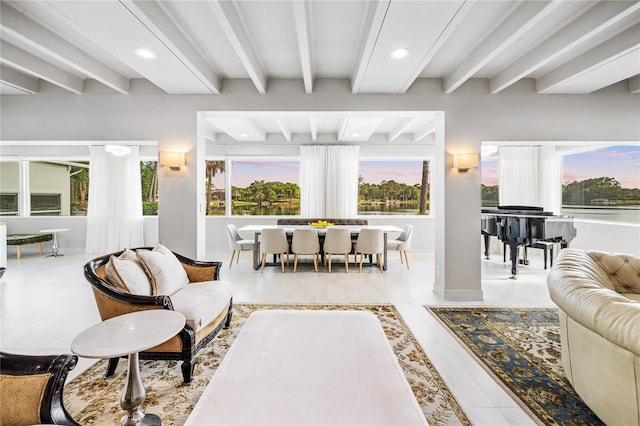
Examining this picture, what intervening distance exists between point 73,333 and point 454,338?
11.8ft

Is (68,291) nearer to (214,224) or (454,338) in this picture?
(214,224)

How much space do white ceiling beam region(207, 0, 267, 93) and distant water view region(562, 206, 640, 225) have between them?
6.95 metres

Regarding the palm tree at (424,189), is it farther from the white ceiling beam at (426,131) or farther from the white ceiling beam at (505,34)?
the white ceiling beam at (505,34)

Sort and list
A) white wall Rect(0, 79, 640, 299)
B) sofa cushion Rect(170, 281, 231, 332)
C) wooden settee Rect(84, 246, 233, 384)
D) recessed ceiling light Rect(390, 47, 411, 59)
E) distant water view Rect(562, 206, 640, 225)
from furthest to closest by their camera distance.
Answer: distant water view Rect(562, 206, 640, 225) < white wall Rect(0, 79, 640, 299) < recessed ceiling light Rect(390, 47, 411, 59) < sofa cushion Rect(170, 281, 231, 332) < wooden settee Rect(84, 246, 233, 384)

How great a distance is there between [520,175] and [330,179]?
14.3 ft

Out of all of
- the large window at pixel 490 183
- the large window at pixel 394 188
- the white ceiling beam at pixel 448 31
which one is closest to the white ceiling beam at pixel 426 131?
the large window at pixel 394 188

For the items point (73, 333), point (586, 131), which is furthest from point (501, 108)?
point (73, 333)

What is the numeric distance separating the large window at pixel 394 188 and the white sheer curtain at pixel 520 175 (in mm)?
1714

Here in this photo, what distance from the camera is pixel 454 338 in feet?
8.73

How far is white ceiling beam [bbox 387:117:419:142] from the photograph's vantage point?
5291 mm

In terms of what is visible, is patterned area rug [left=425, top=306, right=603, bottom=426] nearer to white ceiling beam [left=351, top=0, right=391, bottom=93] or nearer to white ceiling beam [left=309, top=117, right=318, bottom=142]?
white ceiling beam [left=351, top=0, right=391, bottom=93]

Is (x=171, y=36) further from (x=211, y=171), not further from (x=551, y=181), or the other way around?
(x=551, y=181)

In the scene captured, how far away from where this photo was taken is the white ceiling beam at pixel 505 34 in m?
2.19

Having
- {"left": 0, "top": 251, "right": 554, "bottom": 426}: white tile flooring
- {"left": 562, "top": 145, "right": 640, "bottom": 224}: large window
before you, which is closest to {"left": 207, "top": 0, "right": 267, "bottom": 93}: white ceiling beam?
{"left": 0, "top": 251, "right": 554, "bottom": 426}: white tile flooring
